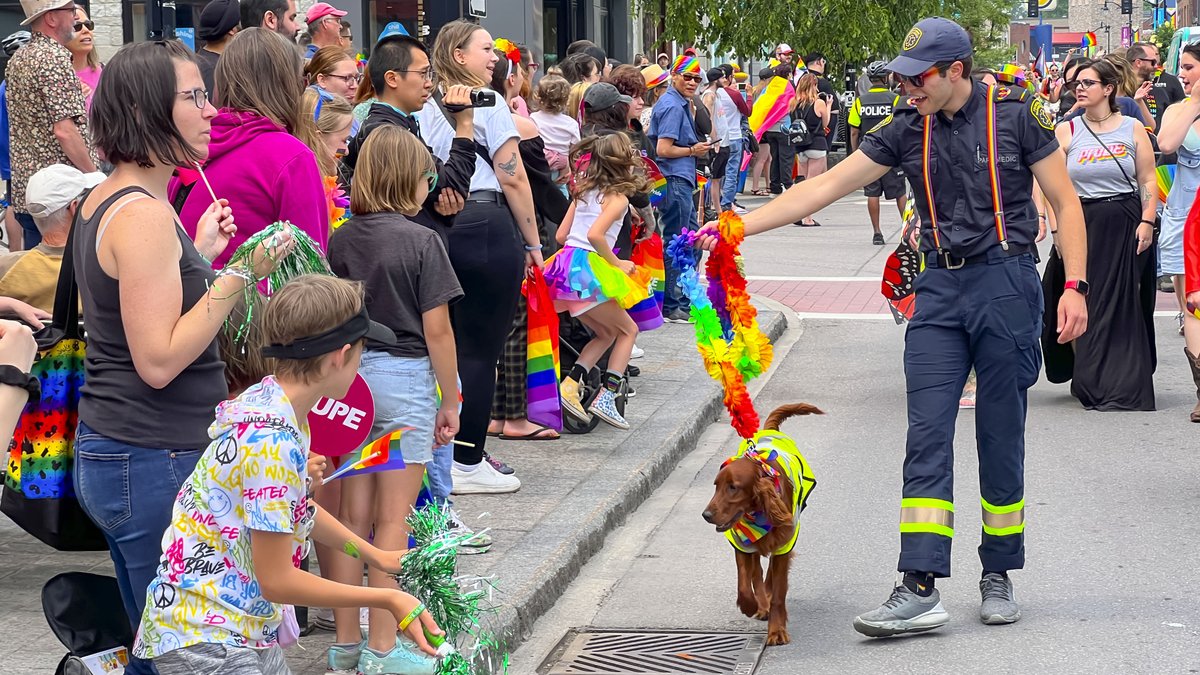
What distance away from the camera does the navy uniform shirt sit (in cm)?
534

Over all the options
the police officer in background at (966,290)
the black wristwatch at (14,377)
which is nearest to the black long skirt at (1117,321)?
the police officer in background at (966,290)

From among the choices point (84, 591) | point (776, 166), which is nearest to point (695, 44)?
point (776, 166)

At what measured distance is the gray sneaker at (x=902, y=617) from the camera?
5.27 meters

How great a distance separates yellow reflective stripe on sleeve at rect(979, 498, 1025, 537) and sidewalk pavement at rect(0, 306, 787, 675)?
1623 mm

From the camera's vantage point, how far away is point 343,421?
4488 mm

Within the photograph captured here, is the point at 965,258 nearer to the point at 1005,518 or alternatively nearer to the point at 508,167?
the point at 1005,518

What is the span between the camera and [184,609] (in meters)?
3.27

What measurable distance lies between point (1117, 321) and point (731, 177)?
10.1 m

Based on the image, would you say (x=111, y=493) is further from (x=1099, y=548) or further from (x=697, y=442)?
(x=697, y=442)

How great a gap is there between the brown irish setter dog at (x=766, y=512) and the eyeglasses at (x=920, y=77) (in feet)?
4.56

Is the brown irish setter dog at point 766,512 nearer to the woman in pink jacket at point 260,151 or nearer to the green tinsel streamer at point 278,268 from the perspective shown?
the woman in pink jacket at point 260,151

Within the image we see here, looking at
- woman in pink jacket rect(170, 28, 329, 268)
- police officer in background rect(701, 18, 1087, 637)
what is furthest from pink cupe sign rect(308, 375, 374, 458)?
police officer in background rect(701, 18, 1087, 637)

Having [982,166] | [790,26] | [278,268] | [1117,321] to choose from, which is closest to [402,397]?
[278,268]

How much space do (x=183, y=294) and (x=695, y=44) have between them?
2804cm
